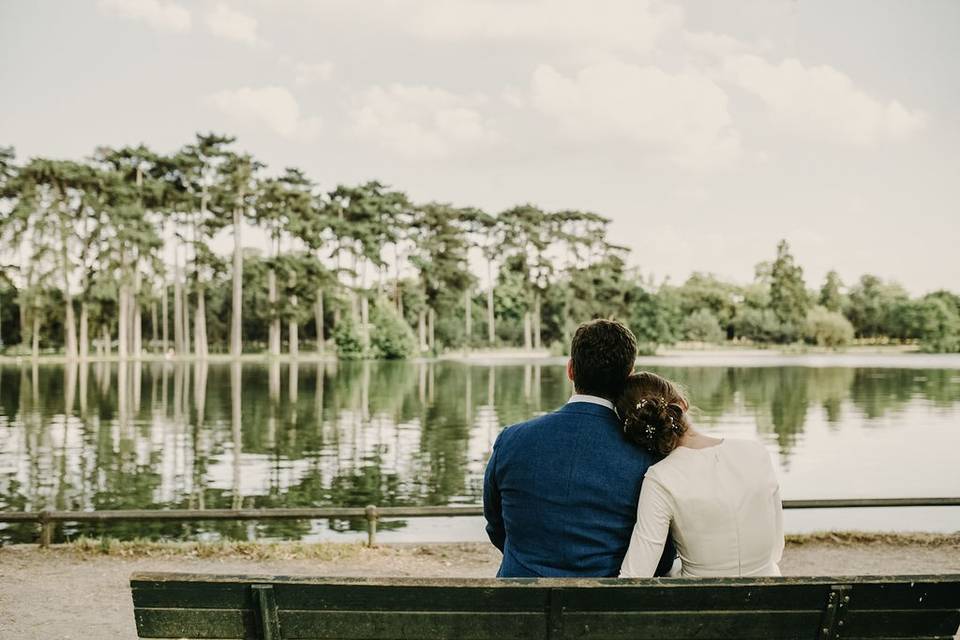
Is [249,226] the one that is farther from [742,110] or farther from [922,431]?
[922,431]

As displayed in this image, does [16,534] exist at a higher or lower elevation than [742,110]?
lower

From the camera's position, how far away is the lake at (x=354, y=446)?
12.2 metres

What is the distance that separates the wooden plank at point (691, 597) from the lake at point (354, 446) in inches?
29.4

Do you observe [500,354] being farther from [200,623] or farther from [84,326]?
[200,623]

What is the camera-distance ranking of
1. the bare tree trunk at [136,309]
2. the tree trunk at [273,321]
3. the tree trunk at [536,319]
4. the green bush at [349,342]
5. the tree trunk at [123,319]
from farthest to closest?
the tree trunk at [536,319] < the tree trunk at [273,321] < the green bush at [349,342] < the bare tree trunk at [136,309] < the tree trunk at [123,319]

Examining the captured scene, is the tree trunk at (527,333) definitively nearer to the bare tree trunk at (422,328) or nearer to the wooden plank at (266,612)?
the bare tree trunk at (422,328)

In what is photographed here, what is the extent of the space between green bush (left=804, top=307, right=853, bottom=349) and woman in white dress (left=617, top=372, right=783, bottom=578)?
3792 inches

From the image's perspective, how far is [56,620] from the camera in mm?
5727

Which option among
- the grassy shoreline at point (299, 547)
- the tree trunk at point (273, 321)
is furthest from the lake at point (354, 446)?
the tree trunk at point (273, 321)

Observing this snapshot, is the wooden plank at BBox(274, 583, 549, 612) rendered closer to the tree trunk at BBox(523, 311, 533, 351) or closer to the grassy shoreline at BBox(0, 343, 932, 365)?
the grassy shoreline at BBox(0, 343, 932, 365)

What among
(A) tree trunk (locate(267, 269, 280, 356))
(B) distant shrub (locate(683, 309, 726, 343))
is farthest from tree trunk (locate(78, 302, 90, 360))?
(B) distant shrub (locate(683, 309, 726, 343))

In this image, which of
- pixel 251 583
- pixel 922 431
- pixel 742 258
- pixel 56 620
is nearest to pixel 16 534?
pixel 56 620

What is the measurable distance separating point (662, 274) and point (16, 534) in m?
88.7

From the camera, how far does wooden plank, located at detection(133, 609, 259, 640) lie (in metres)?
2.68
